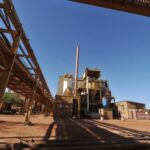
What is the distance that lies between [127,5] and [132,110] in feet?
112

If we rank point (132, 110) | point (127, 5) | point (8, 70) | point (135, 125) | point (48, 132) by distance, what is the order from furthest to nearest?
1. point (132, 110)
2. point (135, 125)
3. point (48, 132)
4. point (8, 70)
5. point (127, 5)

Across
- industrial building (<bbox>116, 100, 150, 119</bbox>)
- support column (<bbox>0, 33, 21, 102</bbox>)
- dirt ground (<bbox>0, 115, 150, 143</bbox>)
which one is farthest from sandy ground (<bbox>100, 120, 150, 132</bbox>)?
industrial building (<bbox>116, 100, 150, 119</bbox>)

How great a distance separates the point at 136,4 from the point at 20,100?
4382cm

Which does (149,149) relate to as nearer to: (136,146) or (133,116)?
(136,146)

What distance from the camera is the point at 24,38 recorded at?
6680 millimetres

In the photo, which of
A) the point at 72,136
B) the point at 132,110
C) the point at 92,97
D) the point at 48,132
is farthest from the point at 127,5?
the point at 132,110

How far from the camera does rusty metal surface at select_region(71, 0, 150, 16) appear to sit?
292 cm

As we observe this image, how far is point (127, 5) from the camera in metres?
3.00

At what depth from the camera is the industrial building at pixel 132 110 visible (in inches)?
1181

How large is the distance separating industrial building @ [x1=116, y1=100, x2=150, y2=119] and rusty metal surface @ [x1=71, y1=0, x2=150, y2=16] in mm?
30399

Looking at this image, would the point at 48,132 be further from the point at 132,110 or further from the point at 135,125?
the point at 132,110

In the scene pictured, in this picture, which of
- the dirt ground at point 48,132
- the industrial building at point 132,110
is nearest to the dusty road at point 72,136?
the dirt ground at point 48,132

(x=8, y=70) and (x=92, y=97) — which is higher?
(x=92, y=97)

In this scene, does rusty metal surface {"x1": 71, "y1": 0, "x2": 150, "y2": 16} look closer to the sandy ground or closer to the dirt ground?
the dirt ground
